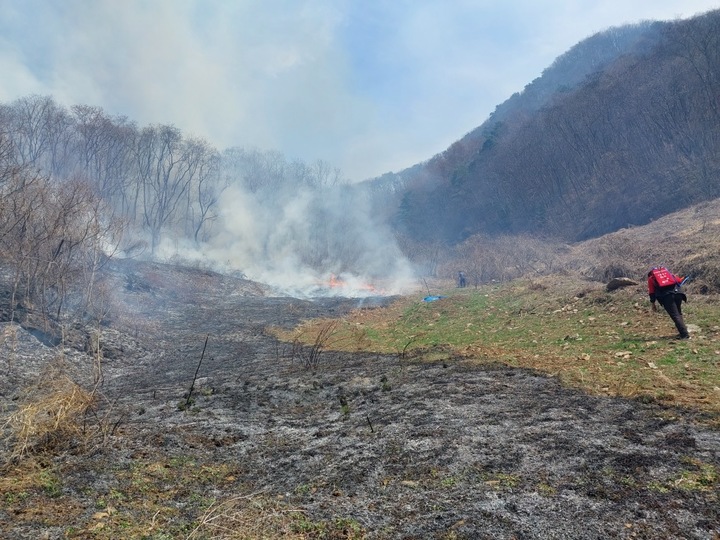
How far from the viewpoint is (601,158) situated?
147 feet

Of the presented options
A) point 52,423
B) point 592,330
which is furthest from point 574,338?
point 52,423

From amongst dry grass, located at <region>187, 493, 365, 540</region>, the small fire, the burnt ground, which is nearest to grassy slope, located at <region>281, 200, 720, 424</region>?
the burnt ground

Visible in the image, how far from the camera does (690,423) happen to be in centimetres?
530

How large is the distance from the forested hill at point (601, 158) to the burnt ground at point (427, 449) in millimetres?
32401

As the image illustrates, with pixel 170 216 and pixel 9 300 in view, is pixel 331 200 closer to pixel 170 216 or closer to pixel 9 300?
pixel 170 216

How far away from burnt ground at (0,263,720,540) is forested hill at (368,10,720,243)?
32401mm

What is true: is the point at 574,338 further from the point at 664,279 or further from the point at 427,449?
the point at 427,449

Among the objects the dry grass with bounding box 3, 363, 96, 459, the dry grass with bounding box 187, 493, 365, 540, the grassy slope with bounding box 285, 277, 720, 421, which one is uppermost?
the dry grass with bounding box 3, 363, 96, 459

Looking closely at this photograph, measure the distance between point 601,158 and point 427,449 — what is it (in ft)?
159

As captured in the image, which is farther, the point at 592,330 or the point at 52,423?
the point at 592,330

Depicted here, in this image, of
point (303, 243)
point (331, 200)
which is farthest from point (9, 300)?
point (331, 200)

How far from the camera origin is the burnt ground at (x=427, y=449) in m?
3.84

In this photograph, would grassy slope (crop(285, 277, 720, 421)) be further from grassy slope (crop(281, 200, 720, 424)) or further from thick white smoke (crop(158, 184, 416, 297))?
thick white smoke (crop(158, 184, 416, 297))

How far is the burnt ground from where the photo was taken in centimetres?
384
